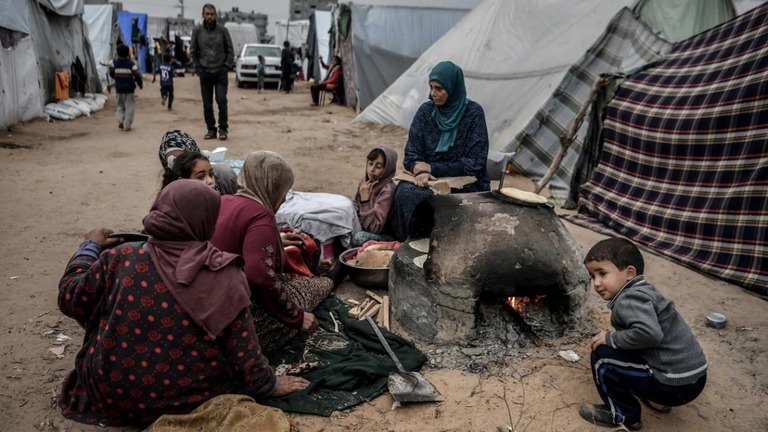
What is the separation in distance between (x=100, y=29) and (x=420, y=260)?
660 inches

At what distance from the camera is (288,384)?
2.68m

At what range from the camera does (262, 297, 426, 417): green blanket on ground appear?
8.74ft

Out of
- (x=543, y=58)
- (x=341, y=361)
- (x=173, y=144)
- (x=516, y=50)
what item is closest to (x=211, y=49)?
(x=173, y=144)

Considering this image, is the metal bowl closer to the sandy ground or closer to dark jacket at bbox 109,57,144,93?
the sandy ground

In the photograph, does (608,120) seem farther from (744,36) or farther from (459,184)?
(459,184)

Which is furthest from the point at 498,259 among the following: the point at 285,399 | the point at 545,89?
the point at 545,89

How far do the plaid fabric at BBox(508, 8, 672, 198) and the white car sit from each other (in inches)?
573

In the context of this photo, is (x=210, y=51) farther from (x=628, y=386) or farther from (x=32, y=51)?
(x=628, y=386)

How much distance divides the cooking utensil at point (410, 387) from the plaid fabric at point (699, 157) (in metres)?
2.97

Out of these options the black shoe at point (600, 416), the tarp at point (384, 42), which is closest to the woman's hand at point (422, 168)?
the black shoe at point (600, 416)

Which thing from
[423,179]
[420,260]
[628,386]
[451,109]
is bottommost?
[628,386]

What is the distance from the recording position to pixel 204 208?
7.06 ft

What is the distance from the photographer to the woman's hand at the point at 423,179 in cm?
409

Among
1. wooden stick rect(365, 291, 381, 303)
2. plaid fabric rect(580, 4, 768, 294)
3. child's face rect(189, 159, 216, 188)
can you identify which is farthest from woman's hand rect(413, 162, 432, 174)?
plaid fabric rect(580, 4, 768, 294)
